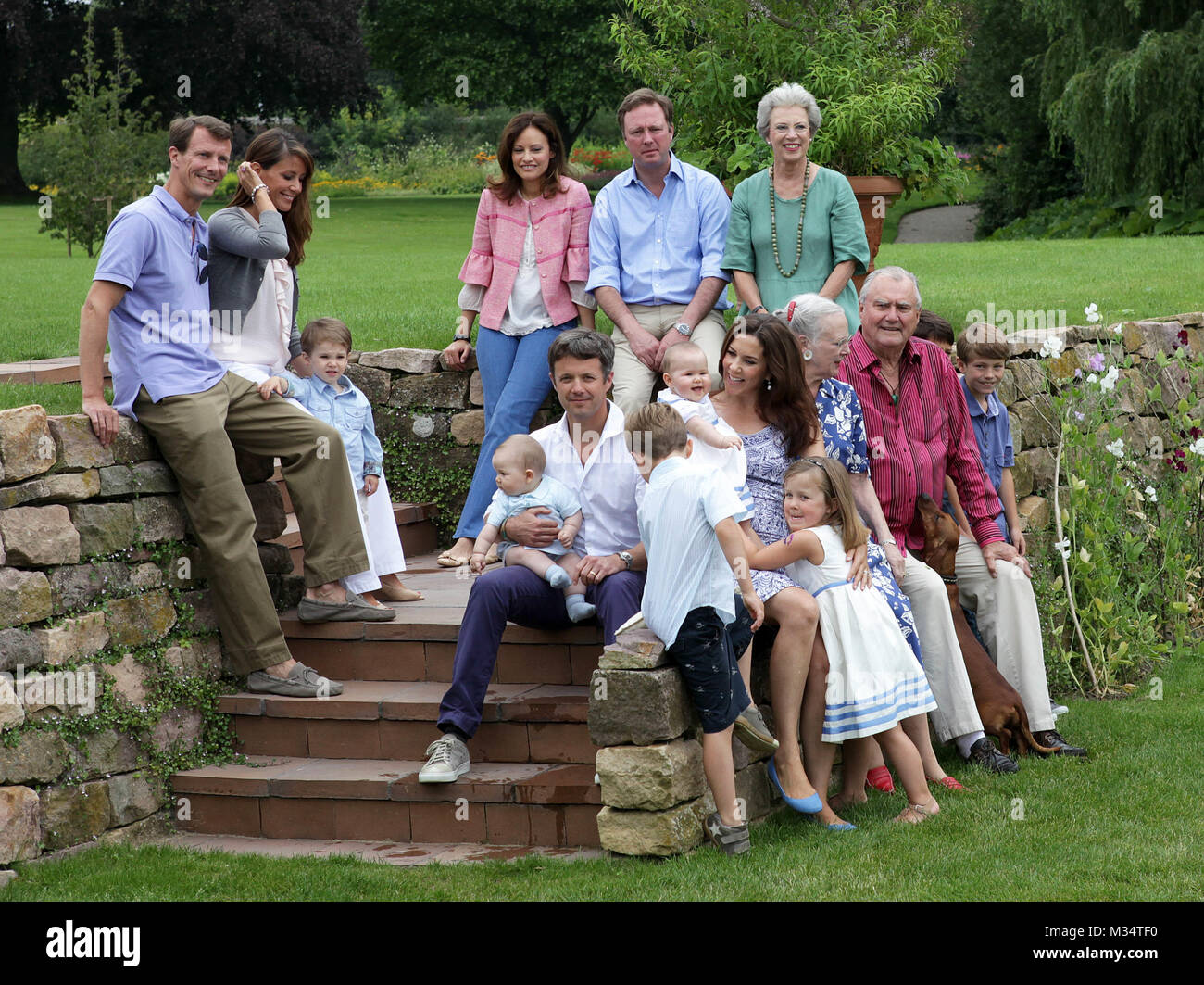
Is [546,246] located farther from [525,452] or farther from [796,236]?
[525,452]

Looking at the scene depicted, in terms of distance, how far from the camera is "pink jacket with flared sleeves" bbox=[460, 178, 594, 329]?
675 centimetres

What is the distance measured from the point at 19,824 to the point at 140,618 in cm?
91

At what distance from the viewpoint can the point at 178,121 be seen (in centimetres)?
545

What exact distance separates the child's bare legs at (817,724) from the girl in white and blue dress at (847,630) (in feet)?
0.09

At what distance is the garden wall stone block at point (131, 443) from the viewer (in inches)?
217

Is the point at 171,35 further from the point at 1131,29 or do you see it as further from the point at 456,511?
the point at 456,511

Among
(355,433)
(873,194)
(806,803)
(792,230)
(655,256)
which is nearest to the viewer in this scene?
(806,803)

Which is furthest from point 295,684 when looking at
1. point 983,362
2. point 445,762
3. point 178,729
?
point 983,362

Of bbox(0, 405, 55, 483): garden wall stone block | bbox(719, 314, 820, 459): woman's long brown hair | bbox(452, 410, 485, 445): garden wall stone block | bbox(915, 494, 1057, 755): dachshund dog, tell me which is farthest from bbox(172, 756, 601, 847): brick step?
bbox(452, 410, 485, 445): garden wall stone block

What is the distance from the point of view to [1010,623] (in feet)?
19.9

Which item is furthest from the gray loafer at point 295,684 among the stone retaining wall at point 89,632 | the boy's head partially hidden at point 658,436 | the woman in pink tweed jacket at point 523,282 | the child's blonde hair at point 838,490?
the child's blonde hair at point 838,490

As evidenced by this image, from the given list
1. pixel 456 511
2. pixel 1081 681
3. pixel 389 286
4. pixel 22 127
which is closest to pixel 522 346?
pixel 456 511

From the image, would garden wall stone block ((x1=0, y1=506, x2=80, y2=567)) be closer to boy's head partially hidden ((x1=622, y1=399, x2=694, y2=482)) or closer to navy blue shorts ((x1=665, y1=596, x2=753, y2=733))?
boy's head partially hidden ((x1=622, y1=399, x2=694, y2=482))

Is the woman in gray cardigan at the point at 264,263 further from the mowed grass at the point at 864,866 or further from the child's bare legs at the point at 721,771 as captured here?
the child's bare legs at the point at 721,771
